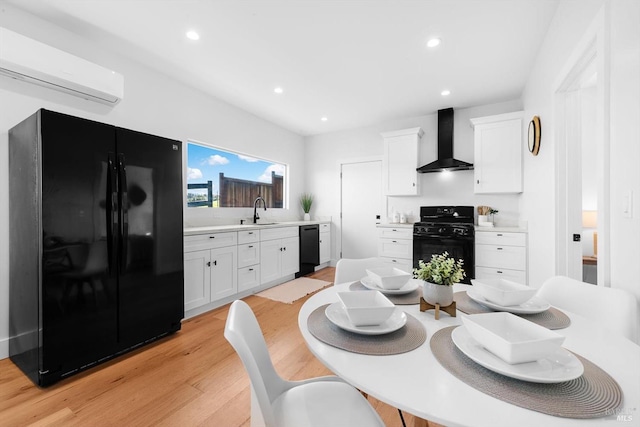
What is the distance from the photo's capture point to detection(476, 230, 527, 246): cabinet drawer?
10.8ft

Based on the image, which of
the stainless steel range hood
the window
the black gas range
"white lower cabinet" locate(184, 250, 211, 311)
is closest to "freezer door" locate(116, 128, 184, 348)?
"white lower cabinet" locate(184, 250, 211, 311)

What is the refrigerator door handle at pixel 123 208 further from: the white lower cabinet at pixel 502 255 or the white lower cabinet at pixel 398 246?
the white lower cabinet at pixel 502 255

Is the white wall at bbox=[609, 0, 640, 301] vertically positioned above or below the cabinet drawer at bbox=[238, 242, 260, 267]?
above

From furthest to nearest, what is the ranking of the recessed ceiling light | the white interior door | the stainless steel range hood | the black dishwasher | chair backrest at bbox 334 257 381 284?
1. the white interior door
2. the black dishwasher
3. the stainless steel range hood
4. the recessed ceiling light
5. chair backrest at bbox 334 257 381 284

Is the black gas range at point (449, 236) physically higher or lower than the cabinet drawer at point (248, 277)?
higher

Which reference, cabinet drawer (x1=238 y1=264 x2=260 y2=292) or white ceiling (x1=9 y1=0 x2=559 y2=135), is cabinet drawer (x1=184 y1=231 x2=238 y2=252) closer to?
cabinet drawer (x1=238 y1=264 x2=260 y2=292)

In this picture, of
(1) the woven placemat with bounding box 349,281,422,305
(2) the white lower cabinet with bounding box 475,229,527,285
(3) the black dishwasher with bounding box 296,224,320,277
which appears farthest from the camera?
(3) the black dishwasher with bounding box 296,224,320,277

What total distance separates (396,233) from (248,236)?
219 centimetres

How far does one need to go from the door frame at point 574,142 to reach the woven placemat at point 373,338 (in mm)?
1212

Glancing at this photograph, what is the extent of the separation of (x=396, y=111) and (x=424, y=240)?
80.7 inches

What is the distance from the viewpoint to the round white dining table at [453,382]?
1.72ft

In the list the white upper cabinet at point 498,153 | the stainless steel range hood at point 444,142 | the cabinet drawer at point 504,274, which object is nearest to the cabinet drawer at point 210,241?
the stainless steel range hood at point 444,142

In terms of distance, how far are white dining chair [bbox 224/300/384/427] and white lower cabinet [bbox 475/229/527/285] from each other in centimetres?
328

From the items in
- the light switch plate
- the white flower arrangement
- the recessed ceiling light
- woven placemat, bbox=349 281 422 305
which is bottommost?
woven placemat, bbox=349 281 422 305
